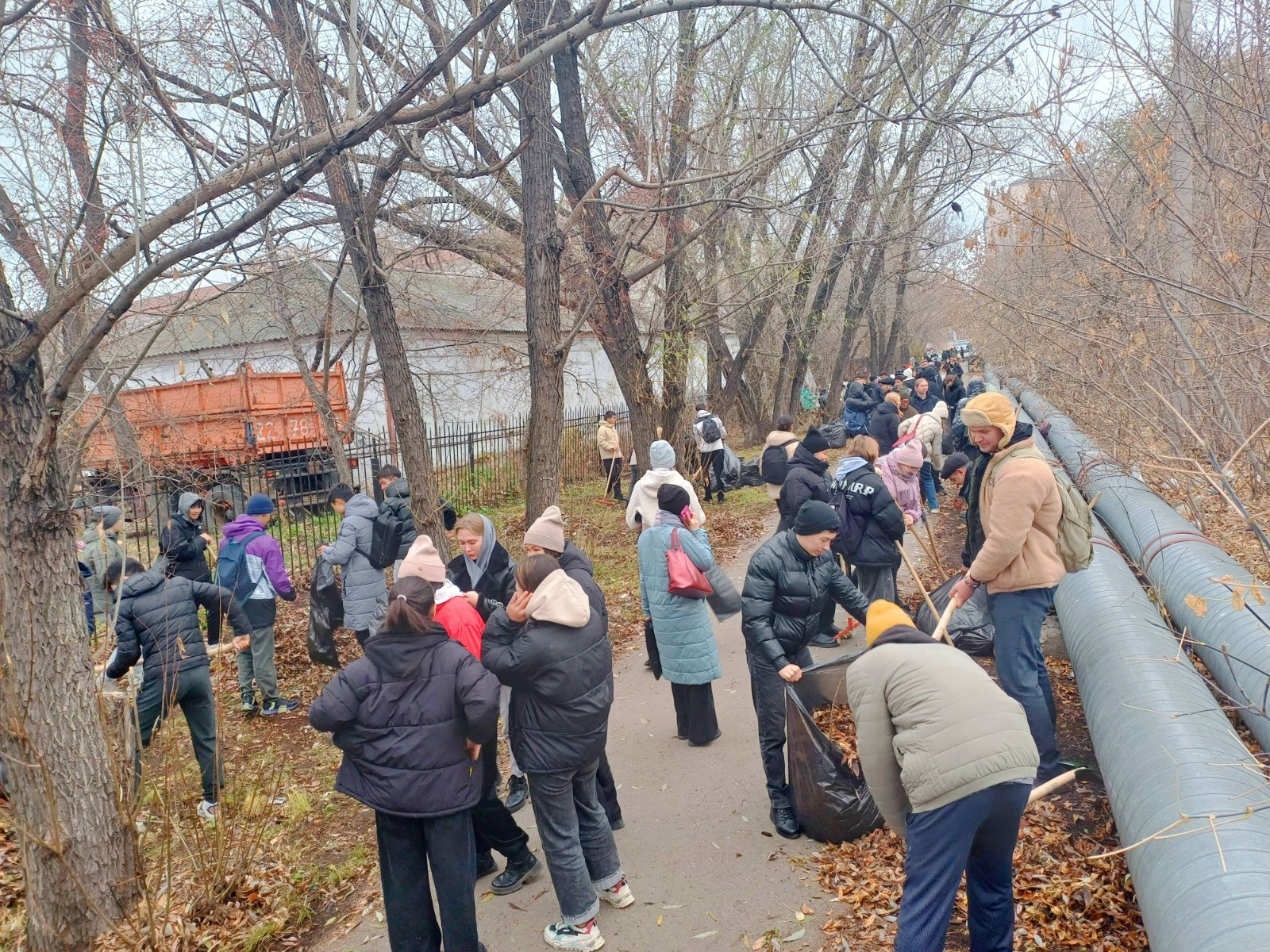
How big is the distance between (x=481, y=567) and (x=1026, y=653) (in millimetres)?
2980

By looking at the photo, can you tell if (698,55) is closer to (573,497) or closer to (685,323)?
(685,323)

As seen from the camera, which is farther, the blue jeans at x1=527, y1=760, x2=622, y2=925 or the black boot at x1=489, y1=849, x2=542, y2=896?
the black boot at x1=489, y1=849, x2=542, y2=896

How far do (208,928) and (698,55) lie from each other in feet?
36.4

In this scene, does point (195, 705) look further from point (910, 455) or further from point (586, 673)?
point (910, 455)

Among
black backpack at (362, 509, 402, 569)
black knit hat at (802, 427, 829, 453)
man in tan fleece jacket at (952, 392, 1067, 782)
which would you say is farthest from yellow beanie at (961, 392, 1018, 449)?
black backpack at (362, 509, 402, 569)

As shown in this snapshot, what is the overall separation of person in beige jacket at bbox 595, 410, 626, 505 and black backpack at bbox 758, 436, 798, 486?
6.40 metres

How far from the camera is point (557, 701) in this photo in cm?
356

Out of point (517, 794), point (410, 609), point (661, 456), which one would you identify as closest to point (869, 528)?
point (661, 456)

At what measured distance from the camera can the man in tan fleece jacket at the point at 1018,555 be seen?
4.00m

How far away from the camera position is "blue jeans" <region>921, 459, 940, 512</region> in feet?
34.3

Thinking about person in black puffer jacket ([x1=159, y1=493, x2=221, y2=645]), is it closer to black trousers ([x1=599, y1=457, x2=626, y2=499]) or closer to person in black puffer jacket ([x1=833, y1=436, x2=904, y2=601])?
person in black puffer jacket ([x1=833, y1=436, x2=904, y2=601])

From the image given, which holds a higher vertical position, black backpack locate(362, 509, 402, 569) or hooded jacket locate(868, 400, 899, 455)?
hooded jacket locate(868, 400, 899, 455)

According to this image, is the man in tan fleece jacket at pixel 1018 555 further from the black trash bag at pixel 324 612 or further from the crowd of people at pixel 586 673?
the black trash bag at pixel 324 612

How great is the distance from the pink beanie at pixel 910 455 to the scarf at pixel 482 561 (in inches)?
155
